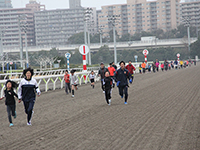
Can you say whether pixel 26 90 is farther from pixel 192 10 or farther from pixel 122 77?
pixel 192 10

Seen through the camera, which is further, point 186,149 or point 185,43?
point 185,43

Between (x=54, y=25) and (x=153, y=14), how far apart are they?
152ft

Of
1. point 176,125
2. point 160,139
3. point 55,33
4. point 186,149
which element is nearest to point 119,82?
point 176,125

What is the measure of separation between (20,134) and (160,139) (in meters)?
3.18

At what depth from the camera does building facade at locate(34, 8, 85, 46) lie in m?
156

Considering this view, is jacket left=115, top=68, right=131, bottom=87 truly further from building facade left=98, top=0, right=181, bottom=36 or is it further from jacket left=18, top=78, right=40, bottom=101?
building facade left=98, top=0, right=181, bottom=36

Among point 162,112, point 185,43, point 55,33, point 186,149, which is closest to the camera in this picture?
point 186,149

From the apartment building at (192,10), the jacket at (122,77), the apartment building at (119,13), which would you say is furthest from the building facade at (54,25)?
the jacket at (122,77)

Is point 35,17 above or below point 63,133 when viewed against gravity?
above

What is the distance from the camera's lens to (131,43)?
92438 mm

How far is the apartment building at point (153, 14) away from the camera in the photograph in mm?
131500

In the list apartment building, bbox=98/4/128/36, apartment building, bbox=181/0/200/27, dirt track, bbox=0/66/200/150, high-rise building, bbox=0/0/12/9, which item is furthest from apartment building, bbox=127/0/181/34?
dirt track, bbox=0/66/200/150

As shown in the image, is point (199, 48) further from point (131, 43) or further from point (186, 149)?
point (186, 149)

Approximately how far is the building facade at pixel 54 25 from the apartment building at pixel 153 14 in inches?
1046
